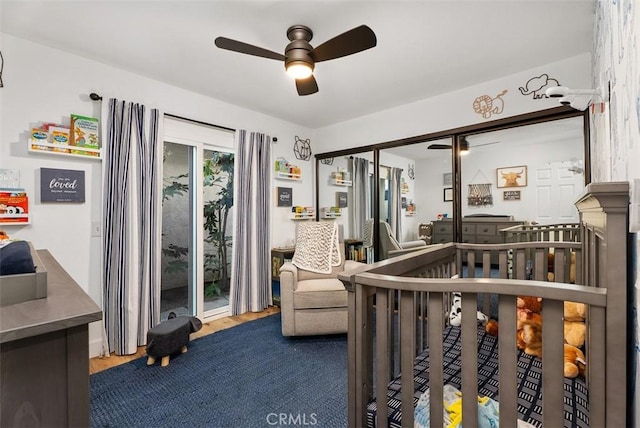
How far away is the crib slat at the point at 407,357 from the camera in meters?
1.00

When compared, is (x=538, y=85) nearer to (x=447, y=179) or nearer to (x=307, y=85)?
(x=447, y=179)

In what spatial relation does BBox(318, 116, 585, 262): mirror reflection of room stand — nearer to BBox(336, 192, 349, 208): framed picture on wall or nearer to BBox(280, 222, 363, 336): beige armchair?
BBox(336, 192, 349, 208): framed picture on wall

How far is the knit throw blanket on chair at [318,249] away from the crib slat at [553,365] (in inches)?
90.1

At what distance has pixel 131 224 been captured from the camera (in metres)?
2.53

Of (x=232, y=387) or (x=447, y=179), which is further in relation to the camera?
(x=447, y=179)

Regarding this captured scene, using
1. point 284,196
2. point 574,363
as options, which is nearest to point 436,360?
point 574,363

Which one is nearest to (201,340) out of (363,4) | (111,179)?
(111,179)

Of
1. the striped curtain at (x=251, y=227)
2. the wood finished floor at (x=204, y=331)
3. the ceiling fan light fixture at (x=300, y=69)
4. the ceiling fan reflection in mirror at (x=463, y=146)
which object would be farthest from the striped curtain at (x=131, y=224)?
the ceiling fan reflection in mirror at (x=463, y=146)

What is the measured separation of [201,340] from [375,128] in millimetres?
2958

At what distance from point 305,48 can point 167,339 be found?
230cm

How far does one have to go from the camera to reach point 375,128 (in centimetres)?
365

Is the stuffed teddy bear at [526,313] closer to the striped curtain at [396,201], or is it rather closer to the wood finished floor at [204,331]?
the striped curtain at [396,201]

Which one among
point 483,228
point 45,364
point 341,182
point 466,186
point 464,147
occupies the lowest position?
point 45,364

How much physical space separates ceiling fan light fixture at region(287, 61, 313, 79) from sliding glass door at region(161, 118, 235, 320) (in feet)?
5.29
